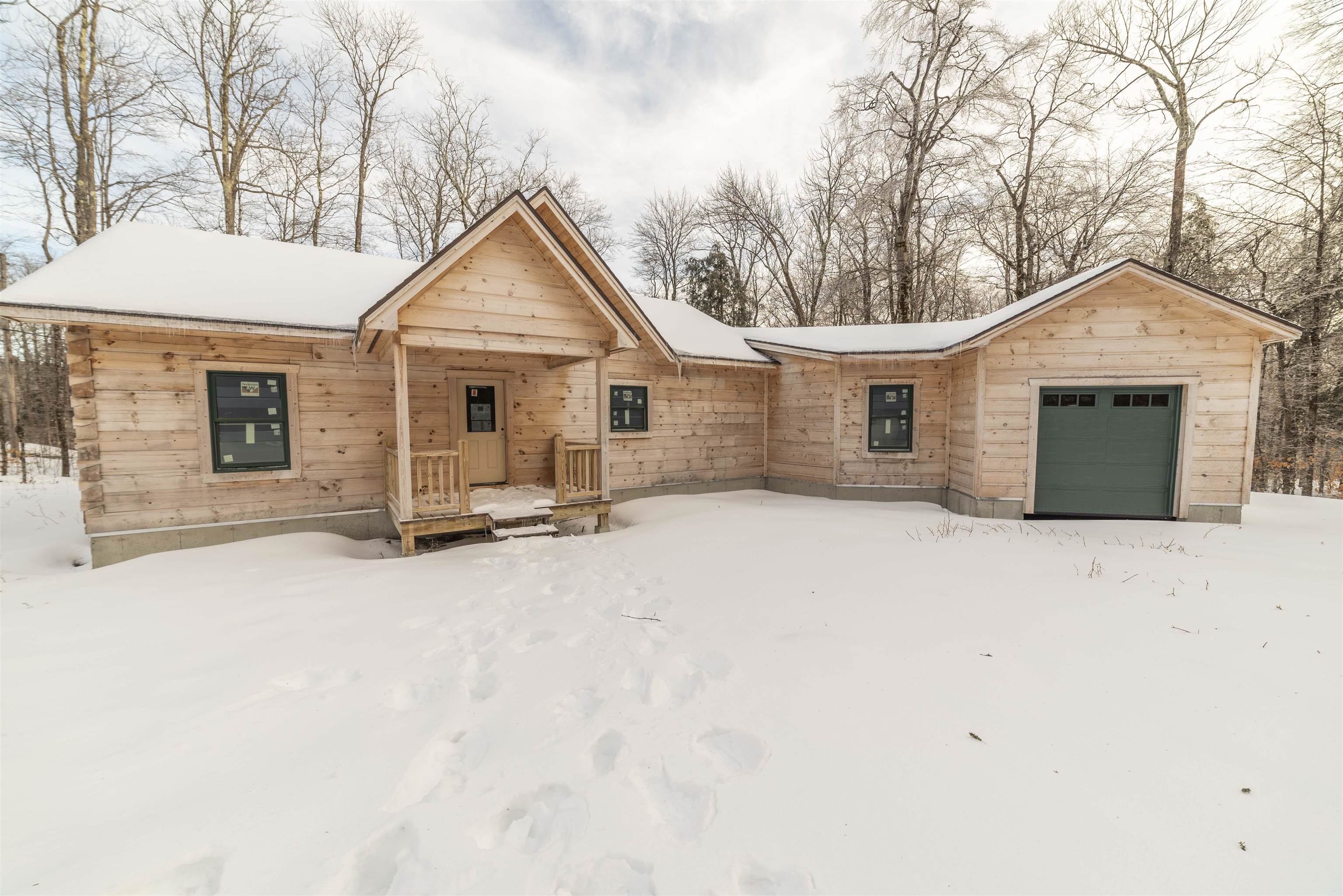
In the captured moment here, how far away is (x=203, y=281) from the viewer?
23.4ft

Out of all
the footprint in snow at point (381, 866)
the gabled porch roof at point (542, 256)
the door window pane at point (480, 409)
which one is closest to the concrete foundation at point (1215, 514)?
the gabled porch roof at point (542, 256)

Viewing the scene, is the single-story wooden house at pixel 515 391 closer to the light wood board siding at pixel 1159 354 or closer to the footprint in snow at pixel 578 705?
the light wood board siding at pixel 1159 354

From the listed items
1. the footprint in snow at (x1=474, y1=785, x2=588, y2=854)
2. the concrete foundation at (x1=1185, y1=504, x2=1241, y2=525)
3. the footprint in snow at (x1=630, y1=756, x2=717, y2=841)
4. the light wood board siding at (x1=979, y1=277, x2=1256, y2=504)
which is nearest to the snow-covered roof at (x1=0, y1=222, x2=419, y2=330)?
the footprint in snow at (x1=474, y1=785, x2=588, y2=854)

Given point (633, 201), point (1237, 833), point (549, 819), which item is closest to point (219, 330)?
point (549, 819)

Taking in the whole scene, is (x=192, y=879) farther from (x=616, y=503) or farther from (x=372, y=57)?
(x=372, y=57)

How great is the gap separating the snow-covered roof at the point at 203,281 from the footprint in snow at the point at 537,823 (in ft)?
23.1

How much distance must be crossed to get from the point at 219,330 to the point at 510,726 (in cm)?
669

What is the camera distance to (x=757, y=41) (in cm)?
1603

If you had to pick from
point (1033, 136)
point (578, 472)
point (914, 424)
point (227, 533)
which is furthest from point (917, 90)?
point (227, 533)

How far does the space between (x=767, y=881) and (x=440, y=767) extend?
5.72ft

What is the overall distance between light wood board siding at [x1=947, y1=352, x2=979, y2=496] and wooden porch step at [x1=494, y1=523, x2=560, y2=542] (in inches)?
296

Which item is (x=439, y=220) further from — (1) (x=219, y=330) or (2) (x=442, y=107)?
(1) (x=219, y=330)

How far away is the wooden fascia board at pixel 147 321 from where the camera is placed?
223 inches

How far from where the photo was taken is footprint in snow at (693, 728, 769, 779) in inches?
100
